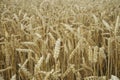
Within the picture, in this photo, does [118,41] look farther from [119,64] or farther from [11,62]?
[11,62]

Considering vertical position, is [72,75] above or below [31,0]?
below

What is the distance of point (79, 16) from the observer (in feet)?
7.80

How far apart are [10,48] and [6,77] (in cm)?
20

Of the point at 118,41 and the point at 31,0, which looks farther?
the point at 31,0

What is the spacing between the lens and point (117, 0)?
12.0 feet

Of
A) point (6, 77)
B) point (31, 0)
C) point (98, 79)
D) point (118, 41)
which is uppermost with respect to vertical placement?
point (31, 0)

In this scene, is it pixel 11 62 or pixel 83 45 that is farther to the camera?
pixel 11 62

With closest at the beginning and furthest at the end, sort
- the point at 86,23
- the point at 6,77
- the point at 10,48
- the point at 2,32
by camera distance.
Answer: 1. the point at 6,77
2. the point at 10,48
3. the point at 2,32
4. the point at 86,23

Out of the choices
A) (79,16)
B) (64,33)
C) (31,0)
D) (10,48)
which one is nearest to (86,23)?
(79,16)

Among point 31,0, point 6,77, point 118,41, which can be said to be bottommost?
point 6,77

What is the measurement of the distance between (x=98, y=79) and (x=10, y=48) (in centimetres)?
76

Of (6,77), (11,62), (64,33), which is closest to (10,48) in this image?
(11,62)

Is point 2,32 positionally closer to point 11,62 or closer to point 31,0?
point 11,62

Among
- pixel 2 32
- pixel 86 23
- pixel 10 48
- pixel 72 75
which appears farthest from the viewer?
pixel 86 23
